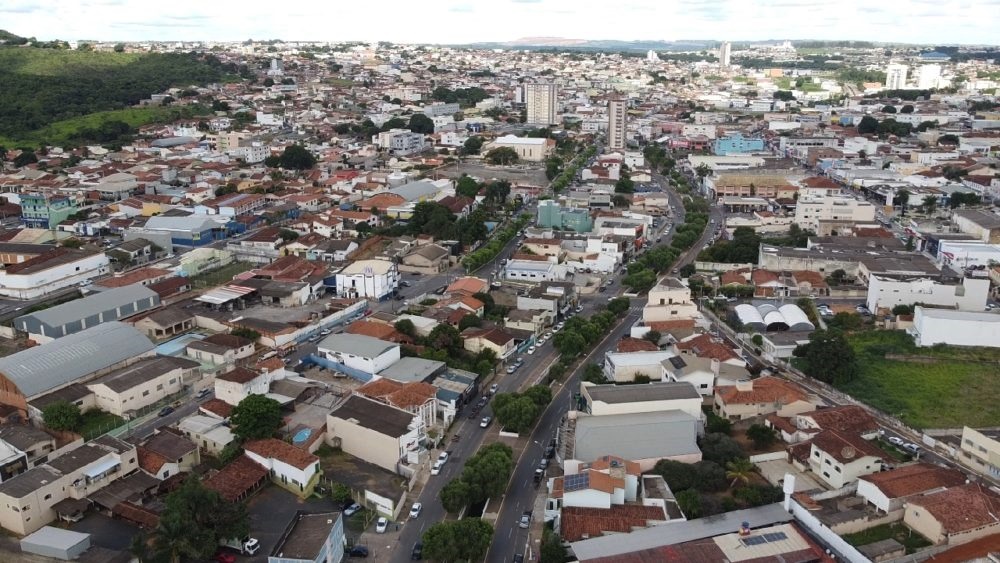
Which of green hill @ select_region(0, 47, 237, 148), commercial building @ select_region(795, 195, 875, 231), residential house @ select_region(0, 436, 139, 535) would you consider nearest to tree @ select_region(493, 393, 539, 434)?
residential house @ select_region(0, 436, 139, 535)

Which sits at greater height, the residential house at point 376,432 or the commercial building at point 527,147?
the commercial building at point 527,147

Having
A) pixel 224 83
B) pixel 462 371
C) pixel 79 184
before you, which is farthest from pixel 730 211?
pixel 224 83

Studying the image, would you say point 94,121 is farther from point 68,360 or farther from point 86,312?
point 68,360

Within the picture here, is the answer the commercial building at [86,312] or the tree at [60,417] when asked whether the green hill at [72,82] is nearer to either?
the commercial building at [86,312]

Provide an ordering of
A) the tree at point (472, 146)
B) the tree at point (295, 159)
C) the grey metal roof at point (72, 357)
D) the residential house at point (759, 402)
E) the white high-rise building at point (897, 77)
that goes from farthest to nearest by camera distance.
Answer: the white high-rise building at point (897, 77), the tree at point (472, 146), the tree at point (295, 159), the grey metal roof at point (72, 357), the residential house at point (759, 402)

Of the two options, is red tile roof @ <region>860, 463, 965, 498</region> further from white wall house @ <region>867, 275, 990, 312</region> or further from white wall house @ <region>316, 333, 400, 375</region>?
white wall house @ <region>316, 333, 400, 375</region>

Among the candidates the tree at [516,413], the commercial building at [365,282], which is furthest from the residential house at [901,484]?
the commercial building at [365,282]

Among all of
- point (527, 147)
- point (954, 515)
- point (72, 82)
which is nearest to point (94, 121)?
point (72, 82)
